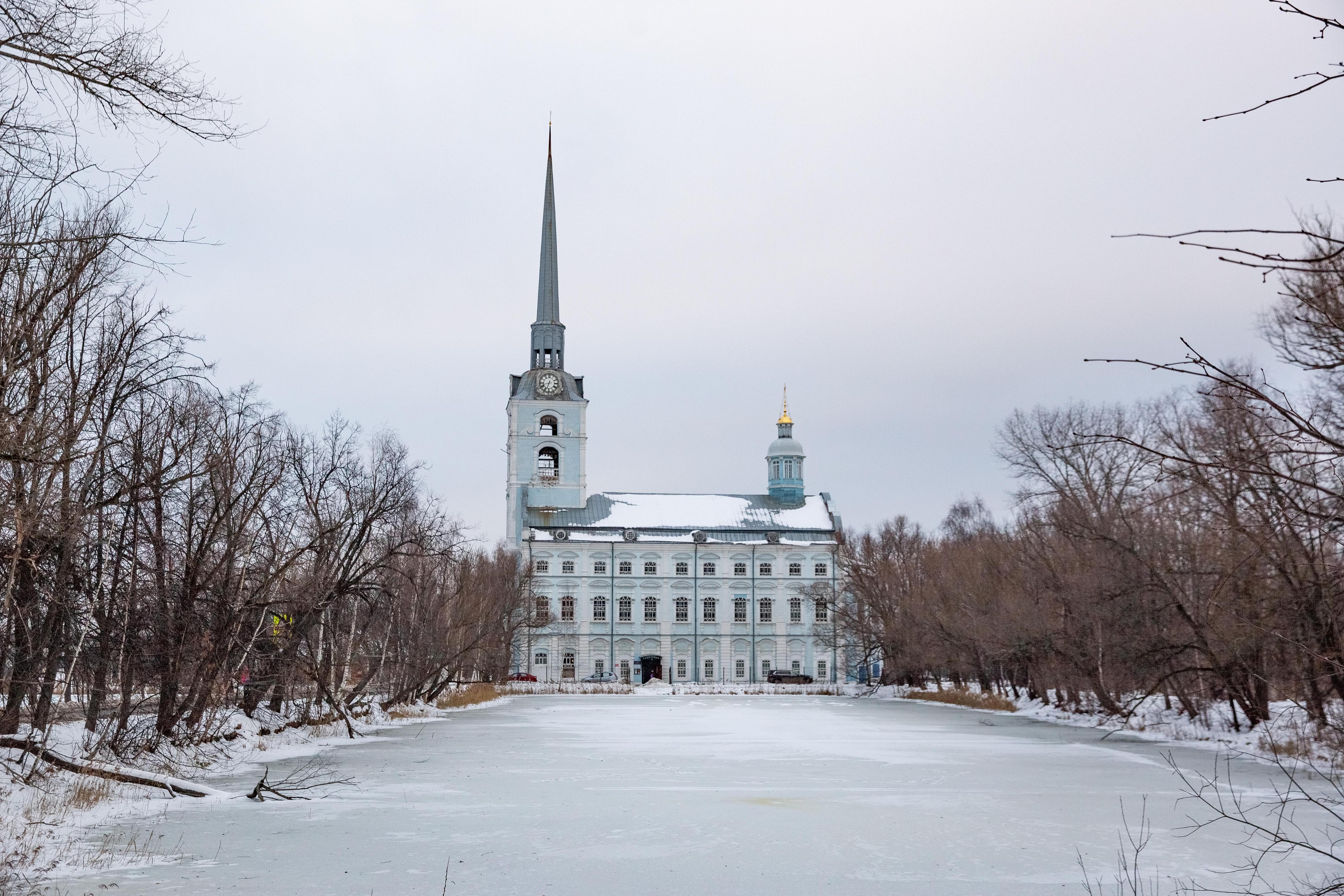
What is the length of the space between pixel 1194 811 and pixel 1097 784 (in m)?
3.23

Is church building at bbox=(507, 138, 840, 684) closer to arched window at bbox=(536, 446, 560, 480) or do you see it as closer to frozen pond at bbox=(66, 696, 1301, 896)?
arched window at bbox=(536, 446, 560, 480)

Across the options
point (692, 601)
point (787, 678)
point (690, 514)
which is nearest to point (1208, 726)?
point (787, 678)

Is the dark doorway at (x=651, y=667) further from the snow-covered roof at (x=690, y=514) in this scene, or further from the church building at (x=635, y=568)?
the snow-covered roof at (x=690, y=514)

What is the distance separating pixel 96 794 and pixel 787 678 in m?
76.6

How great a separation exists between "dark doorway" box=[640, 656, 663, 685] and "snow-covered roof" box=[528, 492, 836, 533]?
9.87 m

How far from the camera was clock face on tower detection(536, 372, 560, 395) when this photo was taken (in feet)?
311

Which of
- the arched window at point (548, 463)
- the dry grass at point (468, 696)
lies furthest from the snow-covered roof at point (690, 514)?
the dry grass at point (468, 696)

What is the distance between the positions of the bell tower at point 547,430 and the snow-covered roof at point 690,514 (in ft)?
3.60

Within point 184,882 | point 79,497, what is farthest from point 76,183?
point 79,497

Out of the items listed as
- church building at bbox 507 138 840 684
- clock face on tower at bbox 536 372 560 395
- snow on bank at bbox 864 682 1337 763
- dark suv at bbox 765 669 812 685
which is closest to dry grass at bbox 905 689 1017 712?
snow on bank at bbox 864 682 1337 763

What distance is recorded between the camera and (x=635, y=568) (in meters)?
93.5

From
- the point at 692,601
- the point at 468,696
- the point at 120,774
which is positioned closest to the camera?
the point at 120,774

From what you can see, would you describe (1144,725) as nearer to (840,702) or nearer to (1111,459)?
(1111,459)

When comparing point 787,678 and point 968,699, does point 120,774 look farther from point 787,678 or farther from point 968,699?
point 787,678
